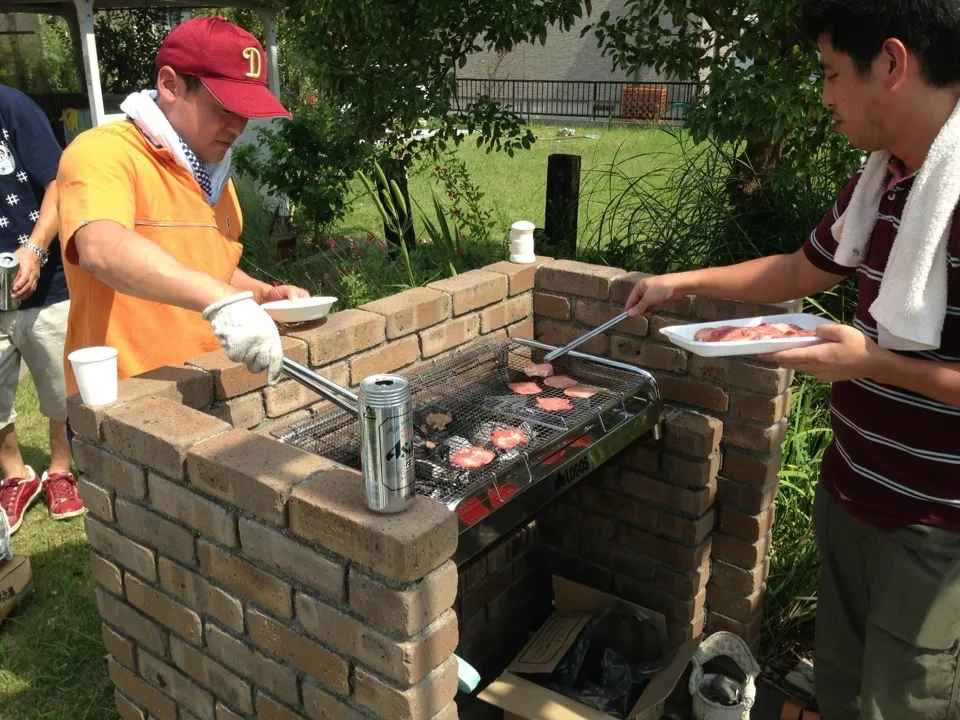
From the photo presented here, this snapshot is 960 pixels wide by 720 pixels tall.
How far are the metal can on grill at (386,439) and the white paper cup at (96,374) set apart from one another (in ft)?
2.80

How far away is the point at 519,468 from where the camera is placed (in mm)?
2082

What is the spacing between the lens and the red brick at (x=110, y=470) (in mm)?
2008

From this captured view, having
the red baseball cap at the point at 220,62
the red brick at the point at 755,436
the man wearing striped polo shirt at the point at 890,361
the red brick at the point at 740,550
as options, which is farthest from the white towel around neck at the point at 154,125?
the red brick at the point at 740,550

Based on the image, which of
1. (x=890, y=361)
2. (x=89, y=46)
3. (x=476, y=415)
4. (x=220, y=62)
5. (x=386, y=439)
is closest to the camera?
(x=386, y=439)

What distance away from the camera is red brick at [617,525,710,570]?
2.86 metres

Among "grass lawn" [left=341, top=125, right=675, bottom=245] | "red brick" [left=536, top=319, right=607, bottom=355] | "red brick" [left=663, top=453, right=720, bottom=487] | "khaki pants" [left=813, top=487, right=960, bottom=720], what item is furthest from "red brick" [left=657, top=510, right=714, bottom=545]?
"grass lawn" [left=341, top=125, right=675, bottom=245]

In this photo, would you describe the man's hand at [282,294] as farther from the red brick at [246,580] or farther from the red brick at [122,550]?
the red brick at [246,580]

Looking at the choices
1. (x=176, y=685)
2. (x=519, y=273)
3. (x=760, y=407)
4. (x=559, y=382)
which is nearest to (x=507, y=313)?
(x=519, y=273)

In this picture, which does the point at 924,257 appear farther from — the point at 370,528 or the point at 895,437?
the point at 370,528

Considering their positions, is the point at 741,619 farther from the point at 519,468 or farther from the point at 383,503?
the point at 383,503

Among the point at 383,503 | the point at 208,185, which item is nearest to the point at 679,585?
the point at 383,503

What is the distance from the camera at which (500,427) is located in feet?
7.64

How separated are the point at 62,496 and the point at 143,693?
201 cm

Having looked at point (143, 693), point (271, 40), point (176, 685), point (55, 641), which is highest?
point (271, 40)
